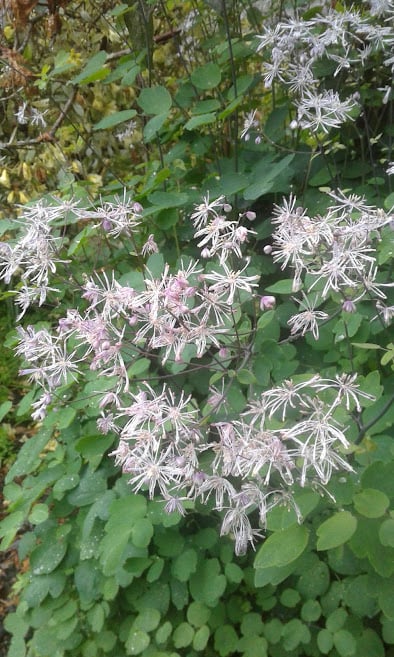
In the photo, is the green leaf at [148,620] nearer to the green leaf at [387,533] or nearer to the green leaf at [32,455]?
the green leaf at [32,455]

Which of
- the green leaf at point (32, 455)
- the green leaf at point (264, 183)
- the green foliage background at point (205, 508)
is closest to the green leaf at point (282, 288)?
the green foliage background at point (205, 508)

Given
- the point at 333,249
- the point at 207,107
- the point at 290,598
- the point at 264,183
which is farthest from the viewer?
the point at 207,107

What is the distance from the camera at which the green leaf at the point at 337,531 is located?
102 centimetres

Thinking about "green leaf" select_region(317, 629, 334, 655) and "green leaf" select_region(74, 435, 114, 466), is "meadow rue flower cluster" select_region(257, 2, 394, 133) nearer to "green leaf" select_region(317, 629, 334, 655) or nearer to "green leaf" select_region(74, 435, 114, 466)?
"green leaf" select_region(74, 435, 114, 466)

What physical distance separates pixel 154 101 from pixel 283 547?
139cm

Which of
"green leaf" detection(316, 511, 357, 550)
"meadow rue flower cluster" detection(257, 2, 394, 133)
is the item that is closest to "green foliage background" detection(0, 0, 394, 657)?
"green leaf" detection(316, 511, 357, 550)

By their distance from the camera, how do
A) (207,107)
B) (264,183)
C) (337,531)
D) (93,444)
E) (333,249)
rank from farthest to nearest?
(207,107) → (264,183) → (93,444) → (333,249) → (337,531)

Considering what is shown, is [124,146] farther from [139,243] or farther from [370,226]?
[370,226]

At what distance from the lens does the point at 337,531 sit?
103 cm

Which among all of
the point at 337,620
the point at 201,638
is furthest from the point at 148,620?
the point at 337,620

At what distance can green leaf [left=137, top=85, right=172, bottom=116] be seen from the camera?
6.24 feet

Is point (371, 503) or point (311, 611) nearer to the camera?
point (371, 503)

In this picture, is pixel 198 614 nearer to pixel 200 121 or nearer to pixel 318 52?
pixel 200 121

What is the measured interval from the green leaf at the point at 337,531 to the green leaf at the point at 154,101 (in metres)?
1.34
